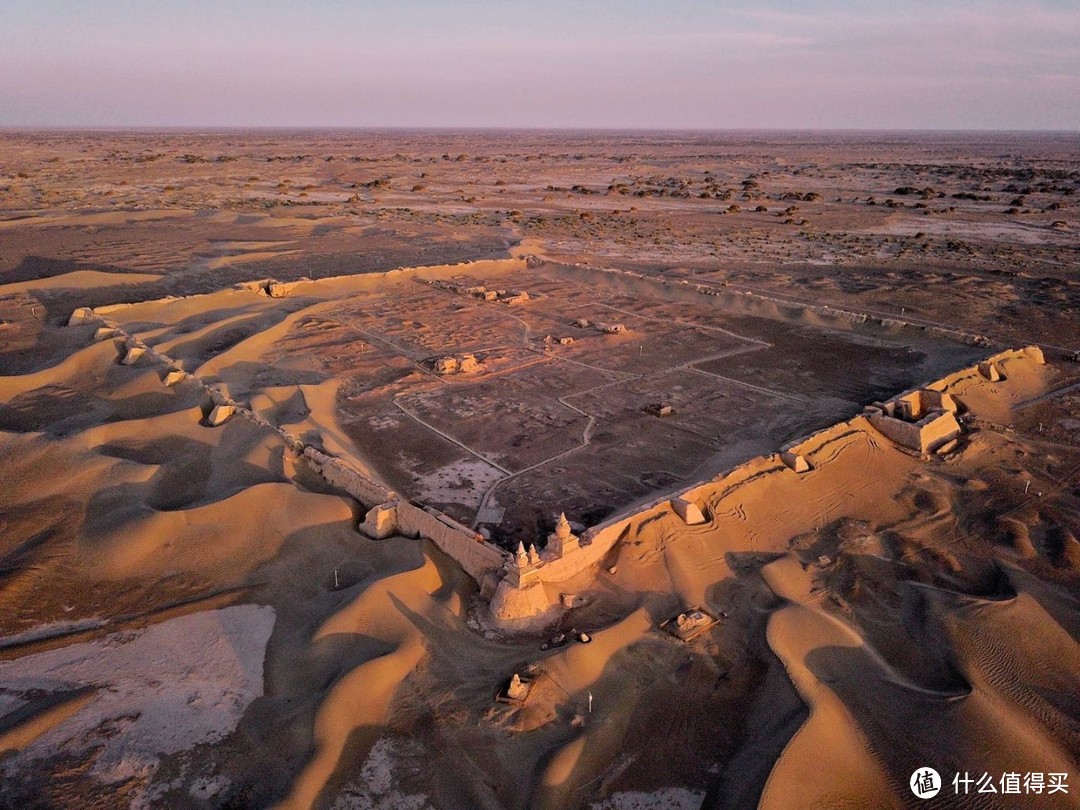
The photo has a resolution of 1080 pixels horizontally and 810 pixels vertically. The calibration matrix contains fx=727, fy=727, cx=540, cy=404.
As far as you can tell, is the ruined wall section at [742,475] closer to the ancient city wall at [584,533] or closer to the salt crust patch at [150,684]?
the ancient city wall at [584,533]

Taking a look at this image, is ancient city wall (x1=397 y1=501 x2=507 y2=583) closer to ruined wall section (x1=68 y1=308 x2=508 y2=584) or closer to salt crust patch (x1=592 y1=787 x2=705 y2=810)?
ruined wall section (x1=68 y1=308 x2=508 y2=584)

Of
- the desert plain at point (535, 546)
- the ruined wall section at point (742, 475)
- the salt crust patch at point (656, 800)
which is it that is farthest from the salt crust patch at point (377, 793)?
the ruined wall section at point (742, 475)

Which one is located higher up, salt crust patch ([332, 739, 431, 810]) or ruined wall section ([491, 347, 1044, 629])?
ruined wall section ([491, 347, 1044, 629])

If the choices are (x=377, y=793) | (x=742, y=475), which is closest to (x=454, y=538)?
(x=377, y=793)

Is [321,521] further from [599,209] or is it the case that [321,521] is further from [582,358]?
[599,209]

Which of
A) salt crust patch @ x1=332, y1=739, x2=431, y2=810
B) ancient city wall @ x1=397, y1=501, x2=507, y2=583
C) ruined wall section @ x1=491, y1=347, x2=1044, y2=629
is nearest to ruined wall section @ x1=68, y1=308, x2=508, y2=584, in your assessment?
ancient city wall @ x1=397, y1=501, x2=507, y2=583

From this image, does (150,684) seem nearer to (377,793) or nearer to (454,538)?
(377,793)
